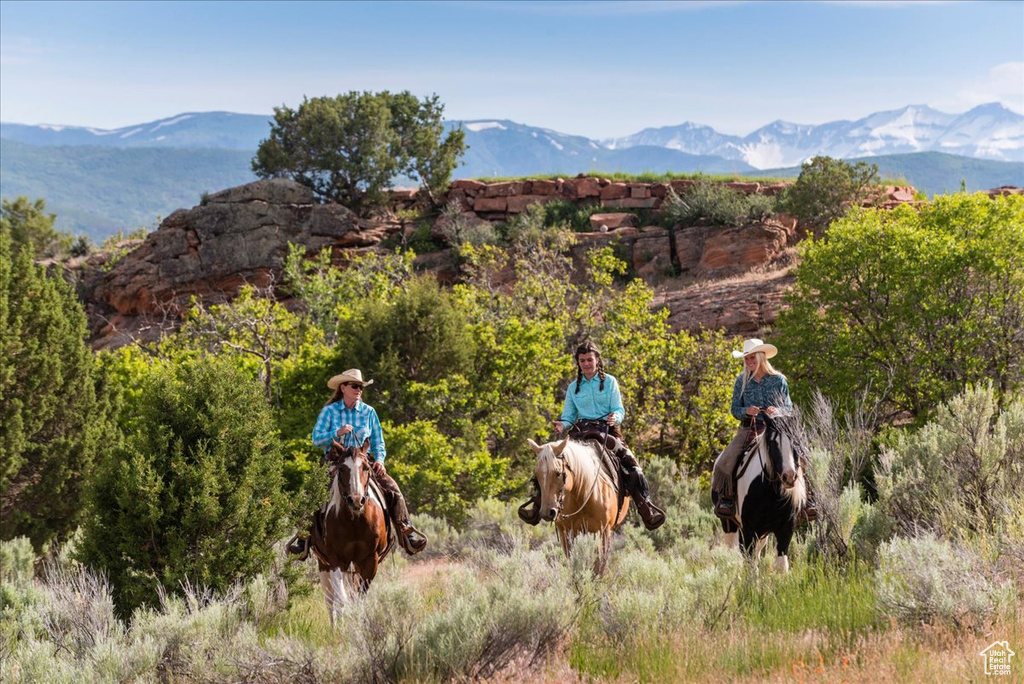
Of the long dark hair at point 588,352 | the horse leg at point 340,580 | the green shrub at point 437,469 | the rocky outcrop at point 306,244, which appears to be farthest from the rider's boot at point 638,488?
the rocky outcrop at point 306,244

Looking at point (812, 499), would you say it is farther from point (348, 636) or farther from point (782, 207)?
point (782, 207)

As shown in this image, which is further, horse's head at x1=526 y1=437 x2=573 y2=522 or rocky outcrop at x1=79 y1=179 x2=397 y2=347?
rocky outcrop at x1=79 y1=179 x2=397 y2=347

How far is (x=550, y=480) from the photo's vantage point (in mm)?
8656

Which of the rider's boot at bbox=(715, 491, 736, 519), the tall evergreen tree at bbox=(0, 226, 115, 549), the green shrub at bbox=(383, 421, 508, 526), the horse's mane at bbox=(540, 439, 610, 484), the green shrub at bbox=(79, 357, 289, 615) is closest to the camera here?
the horse's mane at bbox=(540, 439, 610, 484)

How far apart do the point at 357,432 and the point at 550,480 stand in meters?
2.08

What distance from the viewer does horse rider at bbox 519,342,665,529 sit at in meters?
10.1

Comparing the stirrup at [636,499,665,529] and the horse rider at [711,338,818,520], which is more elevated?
the horse rider at [711,338,818,520]

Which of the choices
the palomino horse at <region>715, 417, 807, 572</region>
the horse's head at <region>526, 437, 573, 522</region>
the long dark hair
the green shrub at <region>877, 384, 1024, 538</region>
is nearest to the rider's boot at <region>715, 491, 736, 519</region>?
the palomino horse at <region>715, 417, 807, 572</region>

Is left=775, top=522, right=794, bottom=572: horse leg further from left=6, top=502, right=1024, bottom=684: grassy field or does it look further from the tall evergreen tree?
the tall evergreen tree

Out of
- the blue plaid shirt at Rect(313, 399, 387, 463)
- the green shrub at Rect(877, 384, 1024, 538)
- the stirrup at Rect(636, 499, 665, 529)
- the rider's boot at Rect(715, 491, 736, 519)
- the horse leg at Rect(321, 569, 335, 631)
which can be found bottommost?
the horse leg at Rect(321, 569, 335, 631)

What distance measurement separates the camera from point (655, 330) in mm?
21359

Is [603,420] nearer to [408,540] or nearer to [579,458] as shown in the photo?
[579,458]

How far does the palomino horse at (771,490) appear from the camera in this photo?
30.1 ft

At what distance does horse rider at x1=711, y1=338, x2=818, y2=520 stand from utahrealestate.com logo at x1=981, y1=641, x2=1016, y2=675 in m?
3.67
